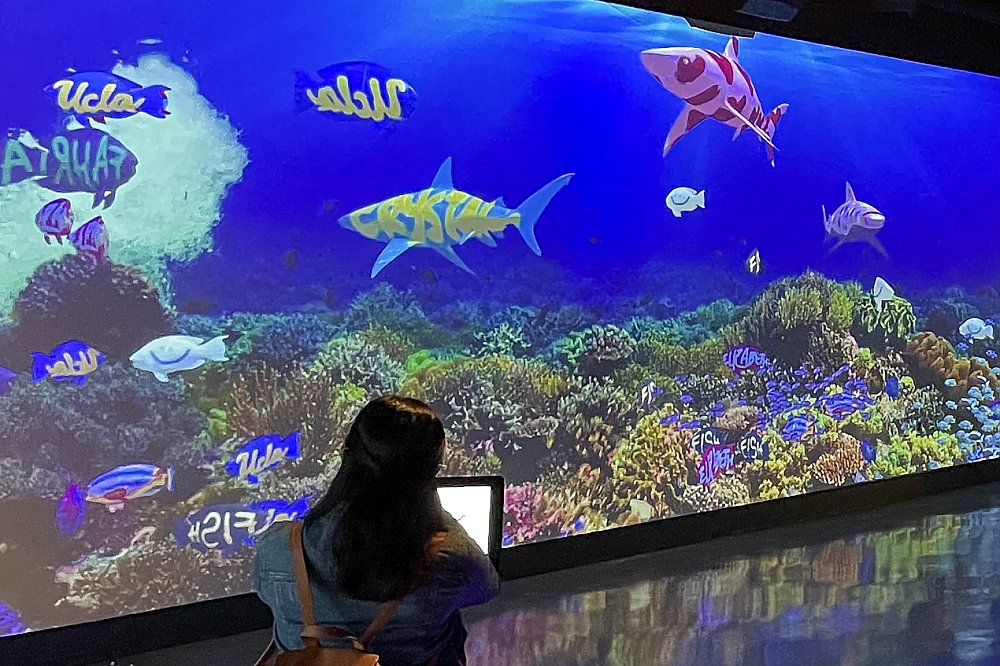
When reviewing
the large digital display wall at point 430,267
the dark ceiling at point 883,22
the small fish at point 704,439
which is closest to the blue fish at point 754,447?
the large digital display wall at point 430,267

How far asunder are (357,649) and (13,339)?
7.43 ft

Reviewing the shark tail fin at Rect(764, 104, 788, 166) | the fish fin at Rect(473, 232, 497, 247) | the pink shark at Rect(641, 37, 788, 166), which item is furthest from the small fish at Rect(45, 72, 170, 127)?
the shark tail fin at Rect(764, 104, 788, 166)

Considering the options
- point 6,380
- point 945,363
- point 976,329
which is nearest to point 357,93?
point 6,380

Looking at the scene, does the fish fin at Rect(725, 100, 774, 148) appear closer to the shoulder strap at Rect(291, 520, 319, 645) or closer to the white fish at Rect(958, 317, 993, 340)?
the white fish at Rect(958, 317, 993, 340)

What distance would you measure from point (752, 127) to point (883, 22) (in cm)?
136

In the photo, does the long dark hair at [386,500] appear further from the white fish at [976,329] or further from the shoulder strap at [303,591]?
the white fish at [976,329]

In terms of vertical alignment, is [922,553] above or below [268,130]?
below

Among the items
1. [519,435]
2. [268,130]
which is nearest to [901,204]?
[519,435]

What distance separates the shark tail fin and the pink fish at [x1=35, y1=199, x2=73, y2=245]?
3843 mm

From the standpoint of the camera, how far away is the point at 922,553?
5.26 metres

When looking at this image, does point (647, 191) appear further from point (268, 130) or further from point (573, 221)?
point (268, 130)

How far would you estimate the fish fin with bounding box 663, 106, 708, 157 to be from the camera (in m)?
4.92

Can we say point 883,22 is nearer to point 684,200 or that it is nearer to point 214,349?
point 684,200

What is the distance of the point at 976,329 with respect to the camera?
6.94 meters
